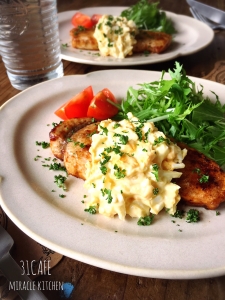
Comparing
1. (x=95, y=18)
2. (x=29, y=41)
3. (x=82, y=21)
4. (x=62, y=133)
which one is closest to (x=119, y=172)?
(x=62, y=133)

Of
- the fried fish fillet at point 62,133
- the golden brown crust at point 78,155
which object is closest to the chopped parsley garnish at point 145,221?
the golden brown crust at point 78,155

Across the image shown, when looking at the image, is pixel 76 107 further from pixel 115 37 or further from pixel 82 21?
pixel 82 21

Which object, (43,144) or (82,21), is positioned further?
(82,21)

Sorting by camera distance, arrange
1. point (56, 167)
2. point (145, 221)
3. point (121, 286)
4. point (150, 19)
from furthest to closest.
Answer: point (150, 19) < point (56, 167) < point (145, 221) < point (121, 286)

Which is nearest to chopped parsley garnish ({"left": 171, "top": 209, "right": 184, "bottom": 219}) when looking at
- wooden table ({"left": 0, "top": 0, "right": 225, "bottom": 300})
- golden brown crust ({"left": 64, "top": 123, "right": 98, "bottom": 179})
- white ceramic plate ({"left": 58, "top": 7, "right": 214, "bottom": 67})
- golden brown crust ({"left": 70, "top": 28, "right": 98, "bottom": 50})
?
wooden table ({"left": 0, "top": 0, "right": 225, "bottom": 300})

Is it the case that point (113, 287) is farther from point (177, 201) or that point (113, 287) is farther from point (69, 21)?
point (69, 21)

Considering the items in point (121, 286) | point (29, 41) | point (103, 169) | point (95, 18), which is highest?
point (29, 41)
